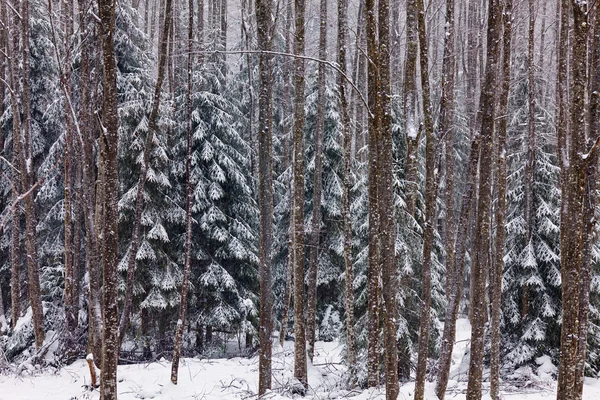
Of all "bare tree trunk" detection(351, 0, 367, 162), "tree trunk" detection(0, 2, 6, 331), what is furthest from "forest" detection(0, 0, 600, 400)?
"bare tree trunk" detection(351, 0, 367, 162)

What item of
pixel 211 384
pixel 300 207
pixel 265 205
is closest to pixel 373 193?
pixel 300 207

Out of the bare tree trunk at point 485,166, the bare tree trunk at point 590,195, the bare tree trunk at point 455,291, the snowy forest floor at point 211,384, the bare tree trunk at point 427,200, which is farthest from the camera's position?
the snowy forest floor at point 211,384

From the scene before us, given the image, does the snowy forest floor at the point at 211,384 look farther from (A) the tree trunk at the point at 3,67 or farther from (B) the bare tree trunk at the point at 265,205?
(A) the tree trunk at the point at 3,67

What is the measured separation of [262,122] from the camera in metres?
9.66

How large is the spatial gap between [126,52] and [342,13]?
7.07m

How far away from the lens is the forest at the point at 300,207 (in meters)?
6.39

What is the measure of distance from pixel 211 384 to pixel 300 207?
475cm

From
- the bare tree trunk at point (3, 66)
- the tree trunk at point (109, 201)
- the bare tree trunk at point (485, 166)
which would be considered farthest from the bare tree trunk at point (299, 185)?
the bare tree trunk at point (3, 66)

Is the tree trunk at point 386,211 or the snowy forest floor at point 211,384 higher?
the tree trunk at point 386,211

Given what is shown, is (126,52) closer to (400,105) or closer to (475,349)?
(400,105)

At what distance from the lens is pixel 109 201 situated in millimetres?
5711

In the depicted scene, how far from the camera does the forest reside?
21.0ft

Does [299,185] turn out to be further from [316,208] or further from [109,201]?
[109,201]

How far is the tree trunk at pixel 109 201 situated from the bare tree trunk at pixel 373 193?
295 cm
